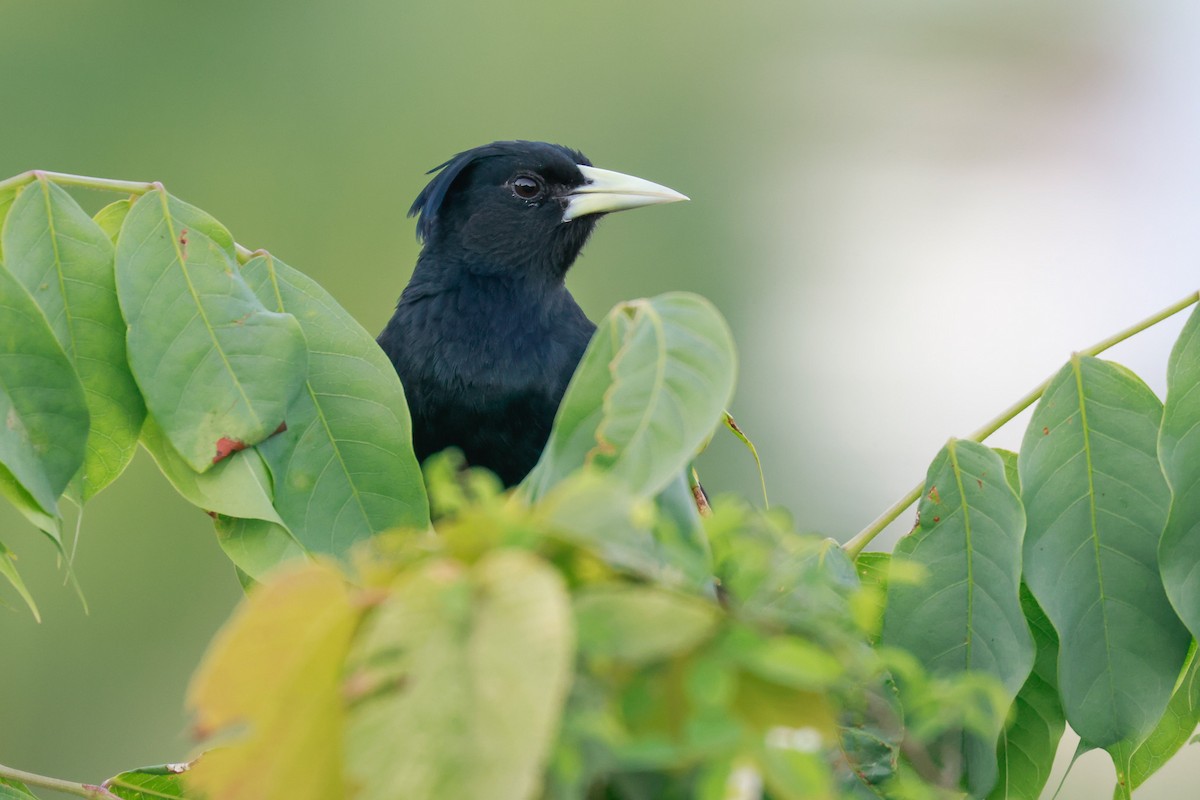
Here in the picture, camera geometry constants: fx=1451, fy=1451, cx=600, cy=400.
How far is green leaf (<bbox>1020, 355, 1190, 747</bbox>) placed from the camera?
1.71 m

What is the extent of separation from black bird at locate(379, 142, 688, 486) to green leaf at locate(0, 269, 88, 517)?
1542mm

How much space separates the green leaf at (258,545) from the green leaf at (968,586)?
0.73 metres

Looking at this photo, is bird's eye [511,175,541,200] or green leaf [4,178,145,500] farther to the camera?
bird's eye [511,175,541,200]

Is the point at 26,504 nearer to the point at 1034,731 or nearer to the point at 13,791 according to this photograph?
the point at 13,791

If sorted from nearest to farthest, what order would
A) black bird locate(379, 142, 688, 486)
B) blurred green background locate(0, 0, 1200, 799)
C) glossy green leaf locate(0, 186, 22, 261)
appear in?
glossy green leaf locate(0, 186, 22, 261) → black bird locate(379, 142, 688, 486) → blurred green background locate(0, 0, 1200, 799)

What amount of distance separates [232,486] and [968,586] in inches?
34.9

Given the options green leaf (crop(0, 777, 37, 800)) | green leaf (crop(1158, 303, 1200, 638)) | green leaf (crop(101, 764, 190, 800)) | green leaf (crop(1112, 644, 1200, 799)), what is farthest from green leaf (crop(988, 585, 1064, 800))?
green leaf (crop(0, 777, 37, 800))

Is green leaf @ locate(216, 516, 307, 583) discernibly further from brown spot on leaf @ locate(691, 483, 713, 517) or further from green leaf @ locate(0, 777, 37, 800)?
brown spot on leaf @ locate(691, 483, 713, 517)

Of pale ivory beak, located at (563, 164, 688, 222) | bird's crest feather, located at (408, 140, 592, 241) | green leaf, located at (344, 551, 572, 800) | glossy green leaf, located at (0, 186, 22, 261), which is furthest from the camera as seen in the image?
bird's crest feather, located at (408, 140, 592, 241)

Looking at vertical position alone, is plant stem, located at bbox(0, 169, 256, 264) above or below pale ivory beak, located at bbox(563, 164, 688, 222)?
above

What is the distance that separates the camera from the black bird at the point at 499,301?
10.3 ft

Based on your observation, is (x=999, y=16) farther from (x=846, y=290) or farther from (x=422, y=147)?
(x=422, y=147)

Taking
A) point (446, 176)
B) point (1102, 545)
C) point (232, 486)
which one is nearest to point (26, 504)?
point (232, 486)

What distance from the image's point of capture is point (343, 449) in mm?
1774
